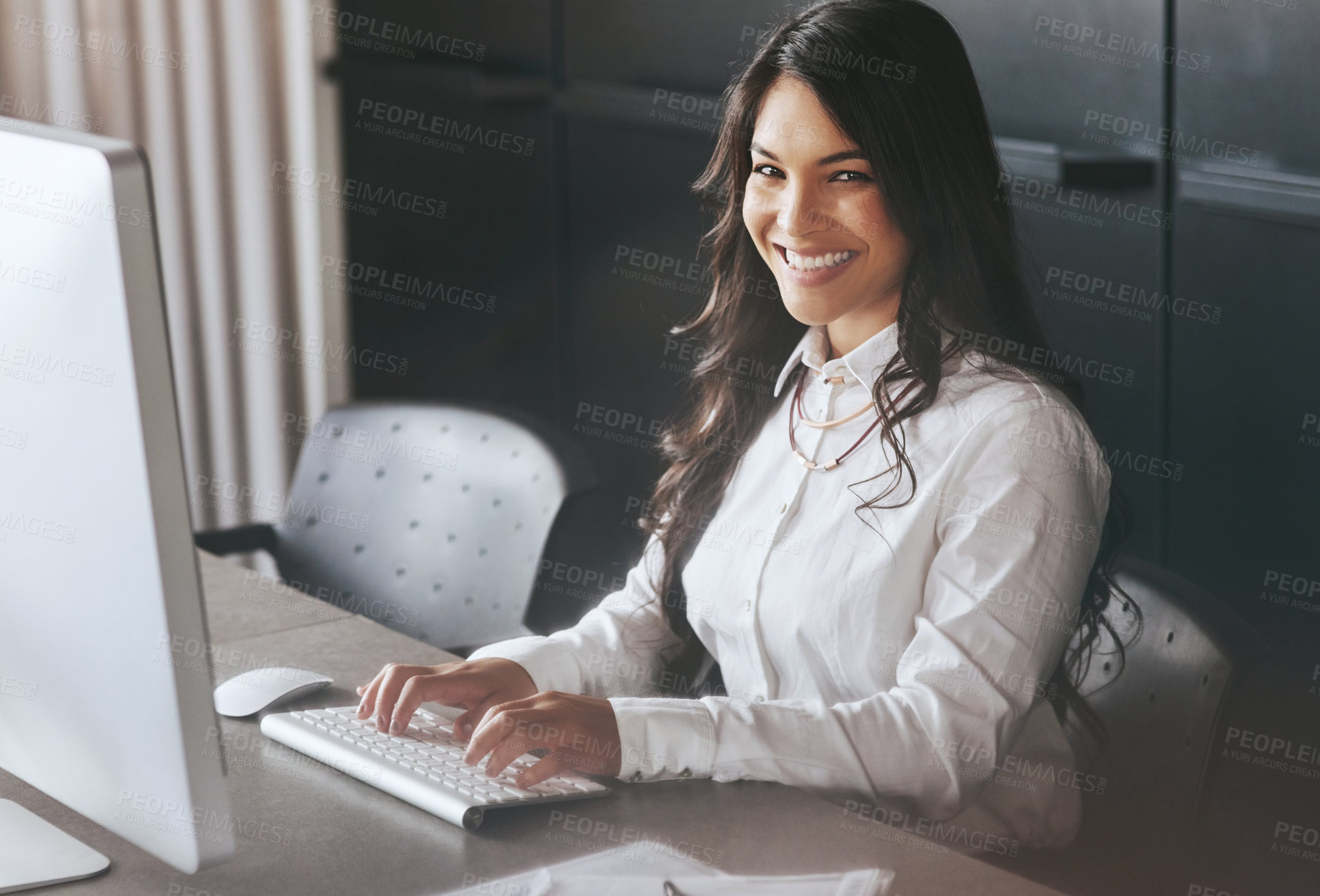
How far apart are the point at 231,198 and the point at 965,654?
2.54 meters

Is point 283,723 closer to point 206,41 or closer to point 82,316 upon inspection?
point 82,316

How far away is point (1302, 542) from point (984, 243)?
2.83 feet

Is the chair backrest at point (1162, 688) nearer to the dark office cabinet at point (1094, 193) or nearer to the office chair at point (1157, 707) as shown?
the office chair at point (1157, 707)

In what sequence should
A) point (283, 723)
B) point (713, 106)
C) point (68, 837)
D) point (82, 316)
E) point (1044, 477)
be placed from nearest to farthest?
point (82, 316)
point (68, 837)
point (283, 723)
point (1044, 477)
point (713, 106)

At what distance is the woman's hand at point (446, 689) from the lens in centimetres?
121

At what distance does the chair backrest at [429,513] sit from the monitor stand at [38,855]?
0.82 m

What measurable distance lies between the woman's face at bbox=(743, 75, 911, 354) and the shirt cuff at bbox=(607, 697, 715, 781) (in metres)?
0.52

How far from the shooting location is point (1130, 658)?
130cm

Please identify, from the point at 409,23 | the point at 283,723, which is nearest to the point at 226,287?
the point at 409,23

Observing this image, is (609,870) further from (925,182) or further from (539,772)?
(925,182)

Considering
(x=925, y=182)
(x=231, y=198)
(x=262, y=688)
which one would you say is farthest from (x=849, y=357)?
(x=231, y=198)

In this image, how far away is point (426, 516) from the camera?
2014mm

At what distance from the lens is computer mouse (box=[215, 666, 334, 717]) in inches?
50.1

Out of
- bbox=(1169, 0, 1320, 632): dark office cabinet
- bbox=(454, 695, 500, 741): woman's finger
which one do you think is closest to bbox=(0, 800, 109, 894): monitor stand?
bbox=(454, 695, 500, 741): woman's finger
